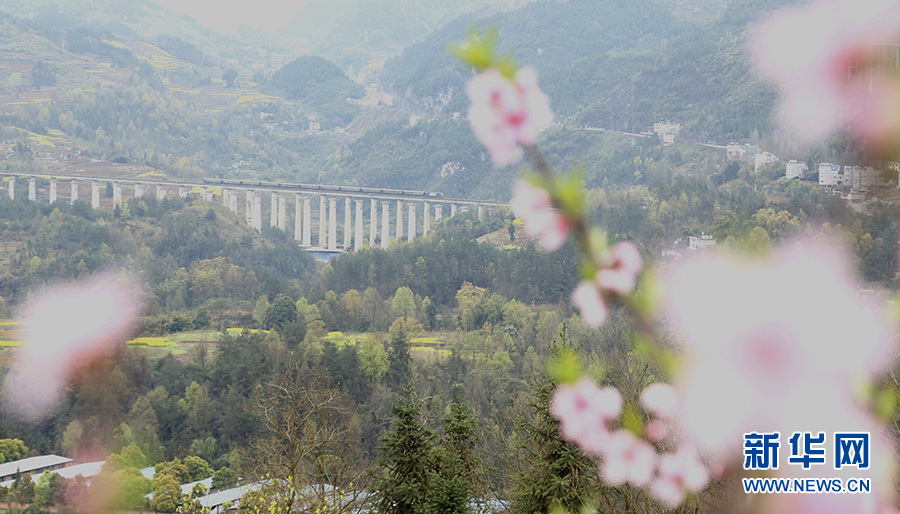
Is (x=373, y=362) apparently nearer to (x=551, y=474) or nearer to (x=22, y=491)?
(x=22, y=491)

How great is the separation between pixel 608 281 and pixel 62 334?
114ft

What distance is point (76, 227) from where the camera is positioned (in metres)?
46.6

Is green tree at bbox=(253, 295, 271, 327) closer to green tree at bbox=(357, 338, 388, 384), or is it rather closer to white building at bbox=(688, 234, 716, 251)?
green tree at bbox=(357, 338, 388, 384)

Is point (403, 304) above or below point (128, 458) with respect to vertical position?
above

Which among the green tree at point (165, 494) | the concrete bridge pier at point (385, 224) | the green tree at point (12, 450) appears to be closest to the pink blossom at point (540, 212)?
the green tree at point (165, 494)

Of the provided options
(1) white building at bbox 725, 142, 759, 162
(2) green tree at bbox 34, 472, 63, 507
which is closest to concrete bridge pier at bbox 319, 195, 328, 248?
(1) white building at bbox 725, 142, 759, 162

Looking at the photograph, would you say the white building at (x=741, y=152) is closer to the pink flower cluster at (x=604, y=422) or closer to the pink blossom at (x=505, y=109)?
the pink flower cluster at (x=604, y=422)

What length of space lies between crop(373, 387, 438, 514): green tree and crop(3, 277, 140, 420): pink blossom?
17.5 meters

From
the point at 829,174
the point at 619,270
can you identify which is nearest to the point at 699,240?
the point at 829,174

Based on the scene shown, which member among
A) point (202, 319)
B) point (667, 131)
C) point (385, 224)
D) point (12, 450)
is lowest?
point (12, 450)

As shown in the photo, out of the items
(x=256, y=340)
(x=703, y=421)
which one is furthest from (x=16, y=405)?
(x=703, y=421)

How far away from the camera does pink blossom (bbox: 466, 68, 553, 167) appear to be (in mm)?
1139

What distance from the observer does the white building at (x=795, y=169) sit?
150 feet

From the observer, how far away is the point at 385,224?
62375 millimetres
